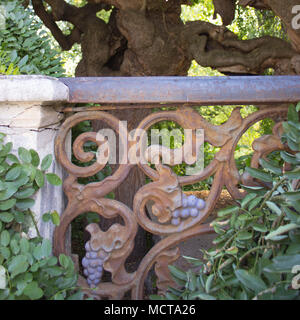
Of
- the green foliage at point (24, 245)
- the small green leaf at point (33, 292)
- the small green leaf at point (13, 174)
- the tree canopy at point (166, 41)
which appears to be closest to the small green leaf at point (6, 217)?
the green foliage at point (24, 245)

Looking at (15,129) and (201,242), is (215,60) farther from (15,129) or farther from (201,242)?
(15,129)

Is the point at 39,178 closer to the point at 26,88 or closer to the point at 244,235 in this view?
the point at 26,88

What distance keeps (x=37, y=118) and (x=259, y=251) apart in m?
0.83

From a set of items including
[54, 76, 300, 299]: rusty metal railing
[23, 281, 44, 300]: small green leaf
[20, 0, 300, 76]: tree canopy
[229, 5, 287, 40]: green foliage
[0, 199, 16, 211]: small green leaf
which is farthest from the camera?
[229, 5, 287, 40]: green foliage

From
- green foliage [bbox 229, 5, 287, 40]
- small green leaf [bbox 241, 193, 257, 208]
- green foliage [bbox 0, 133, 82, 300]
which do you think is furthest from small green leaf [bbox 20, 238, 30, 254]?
green foliage [bbox 229, 5, 287, 40]

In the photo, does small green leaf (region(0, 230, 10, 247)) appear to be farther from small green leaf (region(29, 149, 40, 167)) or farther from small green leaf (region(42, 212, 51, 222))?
small green leaf (region(29, 149, 40, 167))

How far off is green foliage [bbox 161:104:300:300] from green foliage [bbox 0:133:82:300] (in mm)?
352

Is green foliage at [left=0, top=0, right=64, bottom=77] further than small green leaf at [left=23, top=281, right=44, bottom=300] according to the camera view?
Yes

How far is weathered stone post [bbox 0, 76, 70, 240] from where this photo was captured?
127 centimetres

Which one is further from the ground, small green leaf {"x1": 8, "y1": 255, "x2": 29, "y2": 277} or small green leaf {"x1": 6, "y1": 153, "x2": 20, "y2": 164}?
small green leaf {"x1": 6, "y1": 153, "x2": 20, "y2": 164}

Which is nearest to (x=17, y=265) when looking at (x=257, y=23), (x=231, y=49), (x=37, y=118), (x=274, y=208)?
(x=37, y=118)

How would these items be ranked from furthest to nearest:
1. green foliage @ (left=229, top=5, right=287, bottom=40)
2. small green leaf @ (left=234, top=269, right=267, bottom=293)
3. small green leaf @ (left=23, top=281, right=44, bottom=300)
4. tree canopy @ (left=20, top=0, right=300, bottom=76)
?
green foliage @ (left=229, top=5, right=287, bottom=40) < tree canopy @ (left=20, top=0, right=300, bottom=76) < small green leaf @ (left=23, top=281, right=44, bottom=300) < small green leaf @ (left=234, top=269, right=267, bottom=293)

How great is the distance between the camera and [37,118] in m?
1.37
